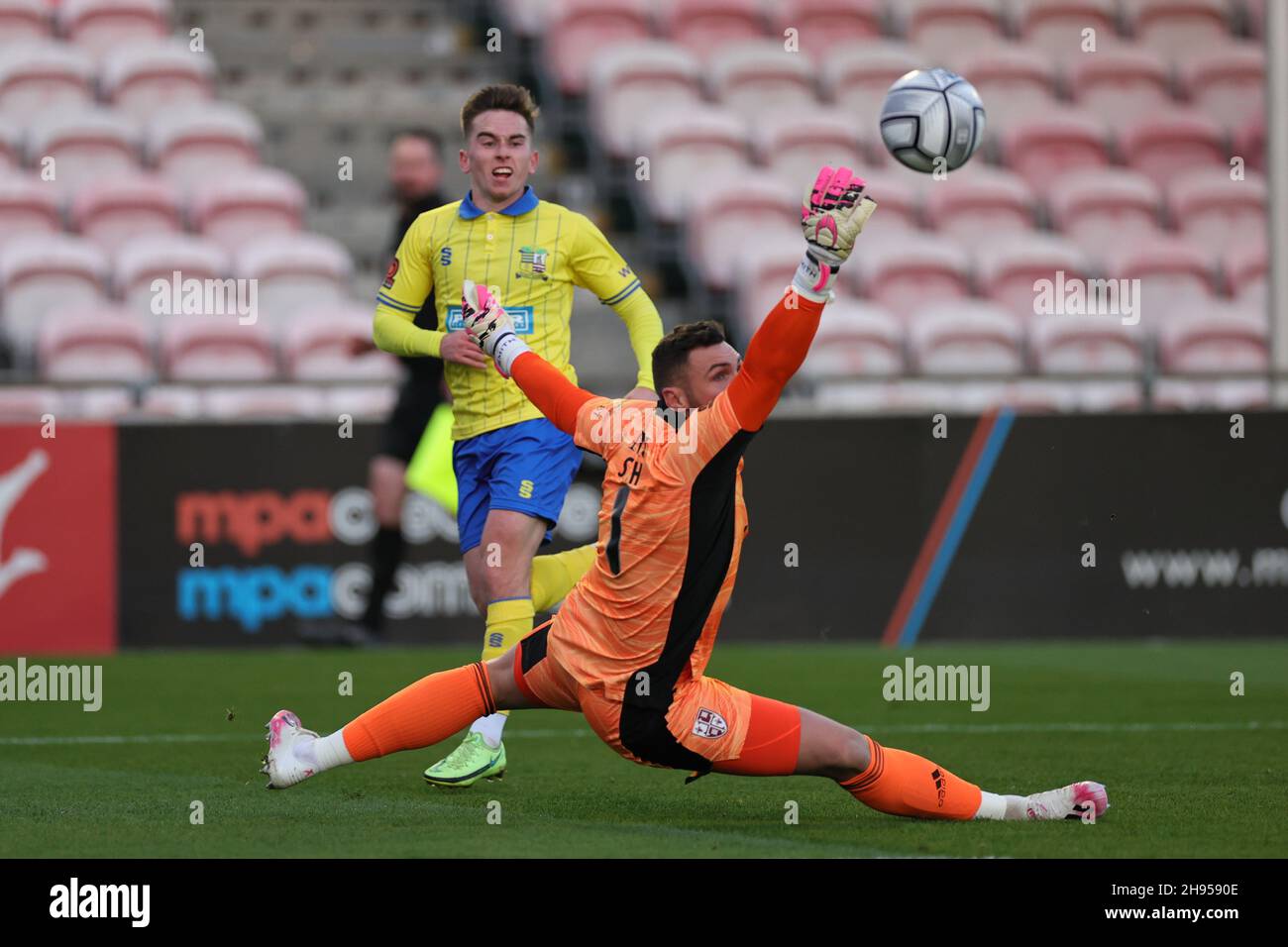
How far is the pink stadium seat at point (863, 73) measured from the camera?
17.5m

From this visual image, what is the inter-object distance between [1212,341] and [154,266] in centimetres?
811

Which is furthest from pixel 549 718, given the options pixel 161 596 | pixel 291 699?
pixel 161 596

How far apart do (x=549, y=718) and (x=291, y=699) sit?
1.24 meters

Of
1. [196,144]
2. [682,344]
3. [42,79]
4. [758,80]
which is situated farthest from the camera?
[758,80]

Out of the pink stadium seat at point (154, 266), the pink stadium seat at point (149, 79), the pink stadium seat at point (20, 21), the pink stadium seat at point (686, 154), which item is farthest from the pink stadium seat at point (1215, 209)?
the pink stadium seat at point (20, 21)

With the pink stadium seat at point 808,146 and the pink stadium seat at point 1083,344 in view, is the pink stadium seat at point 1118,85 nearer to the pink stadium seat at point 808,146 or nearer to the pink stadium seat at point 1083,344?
the pink stadium seat at point 808,146

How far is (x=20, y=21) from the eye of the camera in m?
16.9

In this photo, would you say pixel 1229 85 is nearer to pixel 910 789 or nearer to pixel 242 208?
pixel 242 208

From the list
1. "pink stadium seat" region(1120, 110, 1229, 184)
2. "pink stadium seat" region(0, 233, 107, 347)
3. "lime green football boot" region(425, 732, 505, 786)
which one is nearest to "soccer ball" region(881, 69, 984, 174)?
"lime green football boot" region(425, 732, 505, 786)

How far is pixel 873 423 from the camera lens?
12.7 meters

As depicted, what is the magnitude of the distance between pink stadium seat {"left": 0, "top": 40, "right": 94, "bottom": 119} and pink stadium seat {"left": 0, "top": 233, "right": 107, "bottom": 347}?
69.3 inches

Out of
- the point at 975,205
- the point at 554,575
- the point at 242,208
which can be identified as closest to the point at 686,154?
the point at 975,205

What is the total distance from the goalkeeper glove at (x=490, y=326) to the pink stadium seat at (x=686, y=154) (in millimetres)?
10188

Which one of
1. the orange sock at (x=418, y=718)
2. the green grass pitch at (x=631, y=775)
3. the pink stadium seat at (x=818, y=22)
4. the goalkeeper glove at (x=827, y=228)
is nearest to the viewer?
the goalkeeper glove at (x=827, y=228)
